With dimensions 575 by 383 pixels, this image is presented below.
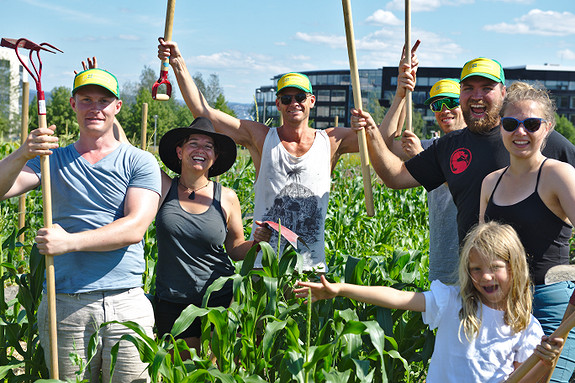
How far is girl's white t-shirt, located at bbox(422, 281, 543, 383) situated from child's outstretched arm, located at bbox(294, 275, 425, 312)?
17 cm

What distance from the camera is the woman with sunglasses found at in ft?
8.30

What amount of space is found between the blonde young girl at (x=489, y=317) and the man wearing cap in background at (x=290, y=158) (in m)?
1.23

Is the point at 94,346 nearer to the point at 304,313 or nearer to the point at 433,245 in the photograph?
the point at 304,313

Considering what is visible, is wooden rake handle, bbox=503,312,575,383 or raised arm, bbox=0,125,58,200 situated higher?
raised arm, bbox=0,125,58,200

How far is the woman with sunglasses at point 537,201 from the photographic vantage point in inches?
99.7

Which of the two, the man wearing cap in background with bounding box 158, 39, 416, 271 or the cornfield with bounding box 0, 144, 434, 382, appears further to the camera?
the man wearing cap in background with bounding box 158, 39, 416, 271

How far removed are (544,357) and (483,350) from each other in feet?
1.07

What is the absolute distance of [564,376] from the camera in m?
2.63

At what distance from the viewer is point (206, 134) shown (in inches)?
132

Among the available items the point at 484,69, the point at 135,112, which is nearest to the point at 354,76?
the point at 484,69

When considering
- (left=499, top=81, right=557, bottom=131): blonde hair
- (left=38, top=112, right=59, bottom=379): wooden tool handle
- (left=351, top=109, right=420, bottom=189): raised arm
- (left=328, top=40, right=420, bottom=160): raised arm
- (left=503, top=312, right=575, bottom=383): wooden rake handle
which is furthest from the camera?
(left=328, top=40, right=420, bottom=160): raised arm

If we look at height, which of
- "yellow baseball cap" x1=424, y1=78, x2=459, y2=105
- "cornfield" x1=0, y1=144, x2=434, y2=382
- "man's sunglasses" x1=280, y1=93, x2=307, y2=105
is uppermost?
"yellow baseball cap" x1=424, y1=78, x2=459, y2=105

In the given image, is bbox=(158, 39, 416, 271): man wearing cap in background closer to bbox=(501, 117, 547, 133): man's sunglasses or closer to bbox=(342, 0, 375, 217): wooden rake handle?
bbox=(342, 0, 375, 217): wooden rake handle

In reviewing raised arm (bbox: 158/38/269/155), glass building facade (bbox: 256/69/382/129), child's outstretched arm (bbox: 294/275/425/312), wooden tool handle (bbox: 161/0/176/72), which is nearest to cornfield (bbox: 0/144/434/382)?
child's outstretched arm (bbox: 294/275/425/312)
